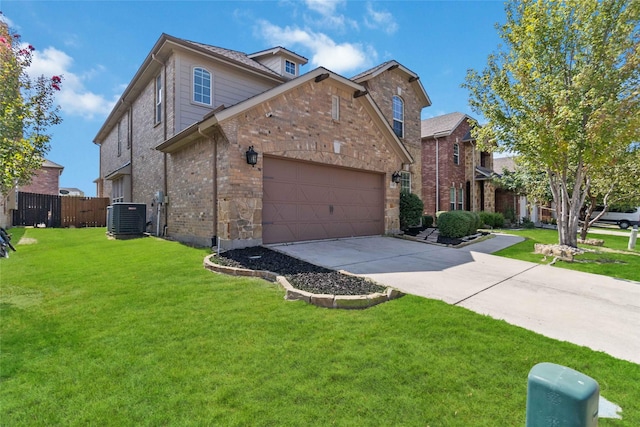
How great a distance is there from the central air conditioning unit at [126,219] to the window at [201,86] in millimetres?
4920

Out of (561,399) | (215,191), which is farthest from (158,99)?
(561,399)

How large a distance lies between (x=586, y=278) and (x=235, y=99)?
1292 cm

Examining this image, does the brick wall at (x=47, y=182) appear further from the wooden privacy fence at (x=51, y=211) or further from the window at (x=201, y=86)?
the window at (x=201, y=86)

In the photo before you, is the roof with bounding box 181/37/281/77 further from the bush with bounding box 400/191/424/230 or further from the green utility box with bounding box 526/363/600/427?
the green utility box with bounding box 526/363/600/427

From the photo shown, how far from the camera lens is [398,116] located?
57.2 feet

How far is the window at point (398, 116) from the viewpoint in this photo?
17.2 metres

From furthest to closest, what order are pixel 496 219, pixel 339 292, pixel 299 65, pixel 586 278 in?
pixel 496 219, pixel 299 65, pixel 586 278, pixel 339 292

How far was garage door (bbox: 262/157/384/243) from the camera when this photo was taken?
940 cm

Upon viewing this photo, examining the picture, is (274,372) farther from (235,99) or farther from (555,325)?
(235,99)

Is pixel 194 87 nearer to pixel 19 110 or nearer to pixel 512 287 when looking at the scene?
pixel 19 110

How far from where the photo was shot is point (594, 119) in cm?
826

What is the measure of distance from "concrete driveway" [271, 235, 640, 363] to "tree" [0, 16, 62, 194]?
580cm

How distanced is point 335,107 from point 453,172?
13532 millimetres

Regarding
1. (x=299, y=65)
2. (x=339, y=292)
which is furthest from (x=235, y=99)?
(x=339, y=292)
